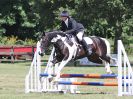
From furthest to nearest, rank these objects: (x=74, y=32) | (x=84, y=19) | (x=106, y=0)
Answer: (x=84, y=19), (x=106, y=0), (x=74, y=32)

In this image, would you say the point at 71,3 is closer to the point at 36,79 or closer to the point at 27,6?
the point at 27,6

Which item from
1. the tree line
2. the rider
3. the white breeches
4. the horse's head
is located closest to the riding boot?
the rider

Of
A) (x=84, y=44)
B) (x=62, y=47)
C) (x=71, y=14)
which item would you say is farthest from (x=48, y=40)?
(x=71, y=14)

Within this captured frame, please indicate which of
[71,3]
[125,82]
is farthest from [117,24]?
[125,82]

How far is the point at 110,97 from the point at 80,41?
2.87m

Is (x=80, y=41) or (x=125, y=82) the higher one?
(x=80, y=41)

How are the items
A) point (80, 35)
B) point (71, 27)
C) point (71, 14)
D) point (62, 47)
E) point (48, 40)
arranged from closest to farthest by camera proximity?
1. point (48, 40)
2. point (62, 47)
3. point (71, 27)
4. point (80, 35)
5. point (71, 14)

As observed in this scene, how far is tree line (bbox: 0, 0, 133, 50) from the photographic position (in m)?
37.5

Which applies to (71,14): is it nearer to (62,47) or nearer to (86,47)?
(86,47)

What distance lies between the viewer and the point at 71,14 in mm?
41000

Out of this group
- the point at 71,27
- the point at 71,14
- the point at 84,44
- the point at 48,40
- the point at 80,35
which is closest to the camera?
the point at 48,40

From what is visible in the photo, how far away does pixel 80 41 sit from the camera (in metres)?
15.7

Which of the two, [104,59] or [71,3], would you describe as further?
[71,3]

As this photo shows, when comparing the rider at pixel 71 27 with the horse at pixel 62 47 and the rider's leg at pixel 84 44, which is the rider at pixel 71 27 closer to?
the rider's leg at pixel 84 44
